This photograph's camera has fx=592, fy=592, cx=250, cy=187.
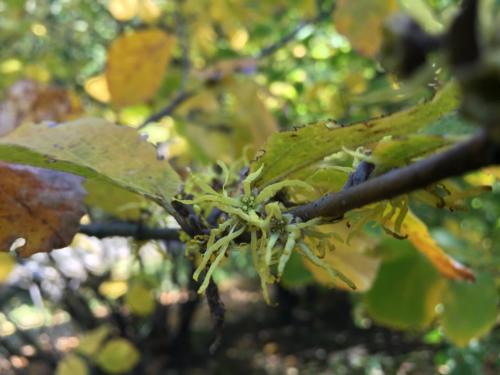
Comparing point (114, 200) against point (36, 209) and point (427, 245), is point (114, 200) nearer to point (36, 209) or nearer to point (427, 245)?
point (36, 209)

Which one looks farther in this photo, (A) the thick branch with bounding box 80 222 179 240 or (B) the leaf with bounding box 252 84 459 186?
(A) the thick branch with bounding box 80 222 179 240

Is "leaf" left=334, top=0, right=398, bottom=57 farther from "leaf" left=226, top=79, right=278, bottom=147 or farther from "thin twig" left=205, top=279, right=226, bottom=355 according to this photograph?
"thin twig" left=205, top=279, right=226, bottom=355

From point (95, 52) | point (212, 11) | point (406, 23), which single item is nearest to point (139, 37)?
point (212, 11)

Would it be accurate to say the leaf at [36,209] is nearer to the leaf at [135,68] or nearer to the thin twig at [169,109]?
the thin twig at [169,109]

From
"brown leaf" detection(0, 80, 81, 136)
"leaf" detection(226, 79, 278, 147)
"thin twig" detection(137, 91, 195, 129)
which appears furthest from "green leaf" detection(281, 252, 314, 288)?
"brown leaf" detection(0, 80, 81, 136)

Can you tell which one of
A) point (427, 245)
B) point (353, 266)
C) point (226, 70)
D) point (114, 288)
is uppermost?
point (427, 245)

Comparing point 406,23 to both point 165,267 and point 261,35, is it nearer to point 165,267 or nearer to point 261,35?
point 261,35

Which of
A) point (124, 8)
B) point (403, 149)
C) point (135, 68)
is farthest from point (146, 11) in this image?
point (403, 149)
